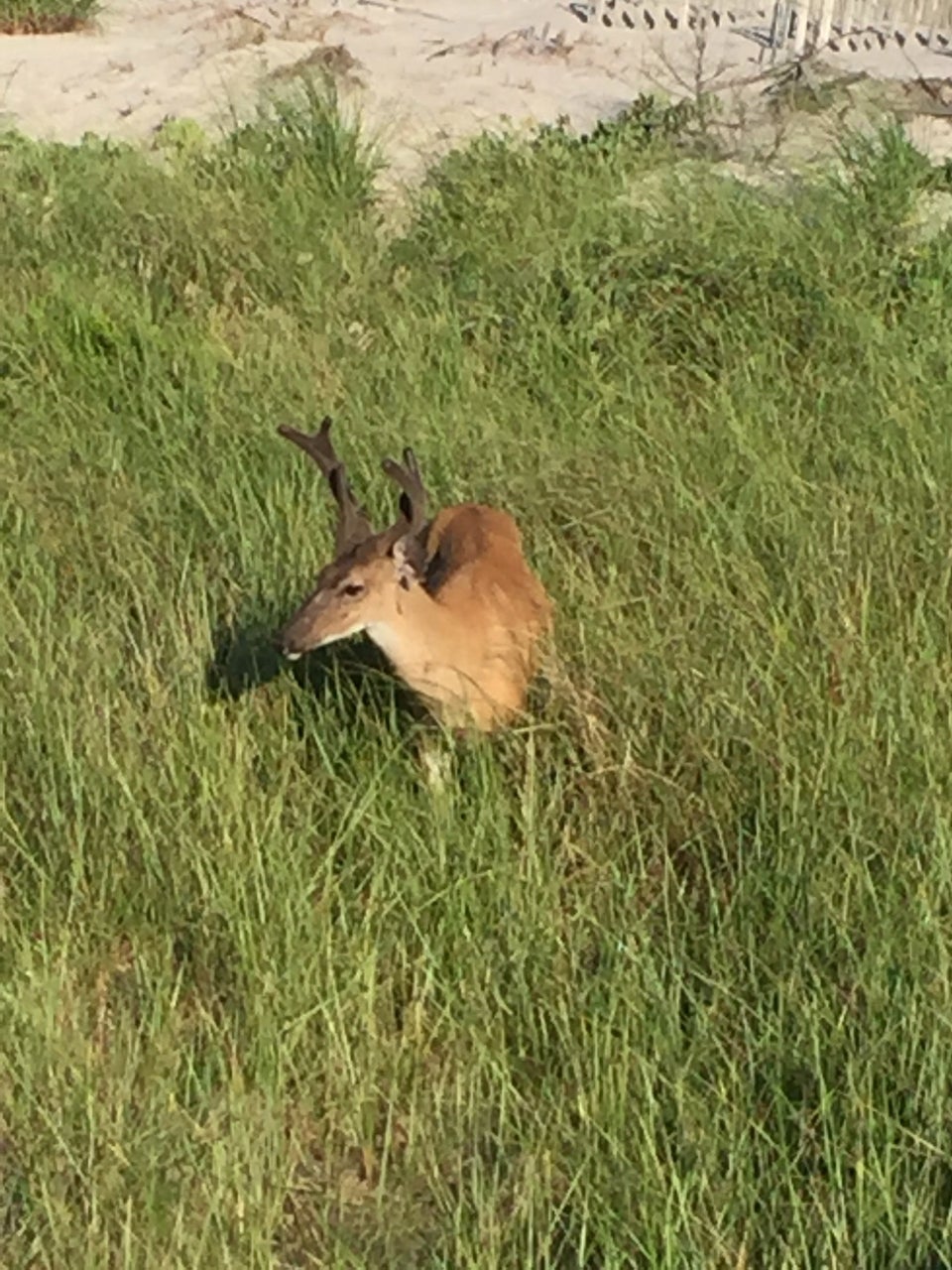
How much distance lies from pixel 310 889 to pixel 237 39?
765cm

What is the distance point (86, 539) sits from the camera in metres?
4.21

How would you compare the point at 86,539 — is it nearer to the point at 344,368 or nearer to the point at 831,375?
the point at 344,368

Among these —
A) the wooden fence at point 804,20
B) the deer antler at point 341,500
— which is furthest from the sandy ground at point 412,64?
the deer antler at point 341,500

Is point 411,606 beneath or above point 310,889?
above

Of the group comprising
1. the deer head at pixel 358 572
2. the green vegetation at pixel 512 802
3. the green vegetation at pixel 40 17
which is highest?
the green vegetation at pixel 40 17

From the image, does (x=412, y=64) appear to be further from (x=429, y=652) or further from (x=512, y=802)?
(x=512, y=802)

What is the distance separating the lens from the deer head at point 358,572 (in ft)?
10.7

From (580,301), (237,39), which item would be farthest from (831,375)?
(237,39)

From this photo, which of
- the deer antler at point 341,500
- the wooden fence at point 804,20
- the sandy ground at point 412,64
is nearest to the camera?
the deer antler at point 341,500

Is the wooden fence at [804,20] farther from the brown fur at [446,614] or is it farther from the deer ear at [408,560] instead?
the deer ear at [408,560]

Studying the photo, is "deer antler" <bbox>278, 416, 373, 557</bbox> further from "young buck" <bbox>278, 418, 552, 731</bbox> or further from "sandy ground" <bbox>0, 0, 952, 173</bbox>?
"sandy ground" <bbox>0, 0, 952, 173</bbox>

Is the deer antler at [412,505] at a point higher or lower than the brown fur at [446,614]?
higher

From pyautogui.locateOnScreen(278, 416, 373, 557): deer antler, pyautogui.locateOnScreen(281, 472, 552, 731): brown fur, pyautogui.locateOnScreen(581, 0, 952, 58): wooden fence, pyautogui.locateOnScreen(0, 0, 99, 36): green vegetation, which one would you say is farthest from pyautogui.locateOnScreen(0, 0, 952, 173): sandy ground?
pyautogui.locateOnScreen(278, 416, 373, 557): deer antler

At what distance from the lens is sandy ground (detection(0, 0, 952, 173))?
26.7ft
